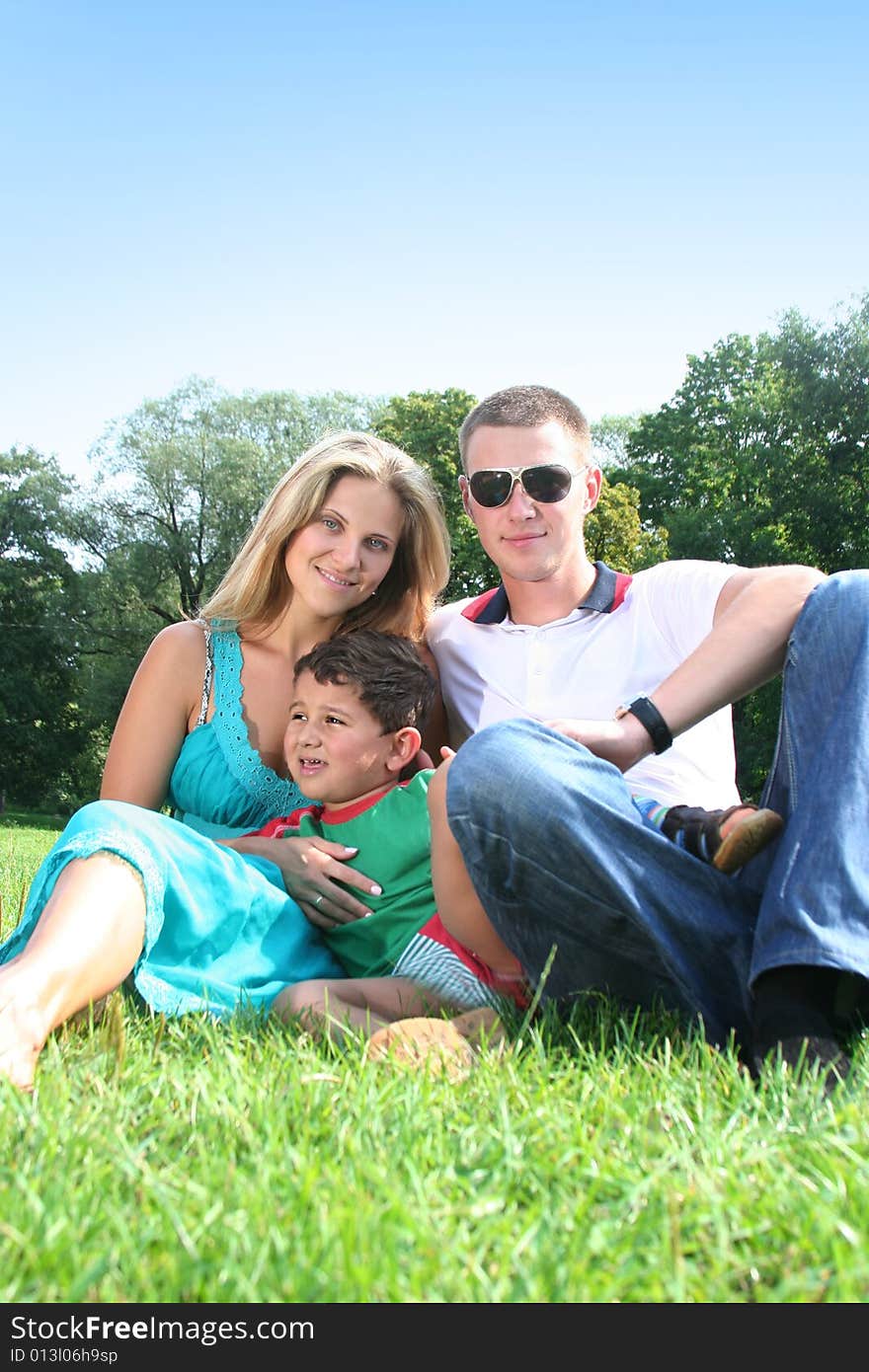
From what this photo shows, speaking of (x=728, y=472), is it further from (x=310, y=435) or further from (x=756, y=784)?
(x=310, y=435)

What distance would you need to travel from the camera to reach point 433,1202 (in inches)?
66.6

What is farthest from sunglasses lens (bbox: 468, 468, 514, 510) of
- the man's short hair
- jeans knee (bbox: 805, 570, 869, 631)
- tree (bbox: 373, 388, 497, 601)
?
tree (bbox: 373, 388, 497, 601)

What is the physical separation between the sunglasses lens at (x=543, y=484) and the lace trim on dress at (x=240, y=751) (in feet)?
3.98

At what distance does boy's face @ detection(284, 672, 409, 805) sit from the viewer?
373cm

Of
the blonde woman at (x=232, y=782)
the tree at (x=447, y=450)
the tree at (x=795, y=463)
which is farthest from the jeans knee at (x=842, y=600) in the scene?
the tree at (x=795, y=463)

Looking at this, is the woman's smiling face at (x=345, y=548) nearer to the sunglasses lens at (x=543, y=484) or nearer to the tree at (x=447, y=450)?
the sunglasses lens at (x=543, y=484)

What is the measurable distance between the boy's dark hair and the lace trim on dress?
0.29 meters

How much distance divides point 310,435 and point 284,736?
121 feet

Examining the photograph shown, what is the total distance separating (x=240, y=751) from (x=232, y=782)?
0.35ft

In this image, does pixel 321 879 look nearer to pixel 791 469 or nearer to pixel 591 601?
pixel 591 601

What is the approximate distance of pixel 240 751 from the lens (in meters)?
4.07

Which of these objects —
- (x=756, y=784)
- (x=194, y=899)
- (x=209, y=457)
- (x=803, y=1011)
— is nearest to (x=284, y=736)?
(x=194, y=899)

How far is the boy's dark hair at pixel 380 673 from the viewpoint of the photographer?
3.78 metres

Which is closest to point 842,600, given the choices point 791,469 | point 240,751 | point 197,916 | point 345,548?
point 197,916
